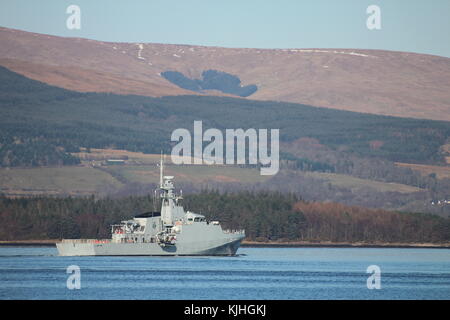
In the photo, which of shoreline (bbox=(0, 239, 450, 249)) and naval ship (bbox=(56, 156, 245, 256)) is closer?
naval ship (bbox=(56, 156, 245, 256))

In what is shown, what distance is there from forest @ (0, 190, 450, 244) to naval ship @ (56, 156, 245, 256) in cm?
4361

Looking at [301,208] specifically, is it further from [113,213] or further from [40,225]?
[40,225]

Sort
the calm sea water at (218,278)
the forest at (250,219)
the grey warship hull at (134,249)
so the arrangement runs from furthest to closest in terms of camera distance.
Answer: the forest at (250,219)
the grey warship hull at (134,249)
the calm sea water at (218,278)

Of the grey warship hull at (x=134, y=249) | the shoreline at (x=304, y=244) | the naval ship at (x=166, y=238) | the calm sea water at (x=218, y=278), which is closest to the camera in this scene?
the calm sea water at (x=218, y=278)

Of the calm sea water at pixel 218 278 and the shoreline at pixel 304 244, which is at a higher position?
the calm sea water at pixel 218 278

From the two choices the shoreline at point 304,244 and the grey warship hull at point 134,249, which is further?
the shoreline at point 304,244

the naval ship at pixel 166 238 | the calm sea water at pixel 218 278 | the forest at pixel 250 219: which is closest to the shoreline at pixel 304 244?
the forest at pixel 250 219

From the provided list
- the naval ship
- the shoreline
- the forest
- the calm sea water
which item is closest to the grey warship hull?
the naval ship

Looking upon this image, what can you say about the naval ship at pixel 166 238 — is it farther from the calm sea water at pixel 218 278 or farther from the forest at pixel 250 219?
the forest at pixel 250 219

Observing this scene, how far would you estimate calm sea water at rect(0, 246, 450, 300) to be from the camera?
7531cm

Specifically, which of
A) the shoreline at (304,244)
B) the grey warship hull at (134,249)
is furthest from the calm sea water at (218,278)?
the shoreline at (304,244)

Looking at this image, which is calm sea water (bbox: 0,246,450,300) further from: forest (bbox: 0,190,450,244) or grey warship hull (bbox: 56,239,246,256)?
forest (bbox: 0,190,450,244)

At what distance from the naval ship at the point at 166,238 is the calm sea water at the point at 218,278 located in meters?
1.56

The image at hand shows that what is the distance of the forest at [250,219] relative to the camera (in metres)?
164
